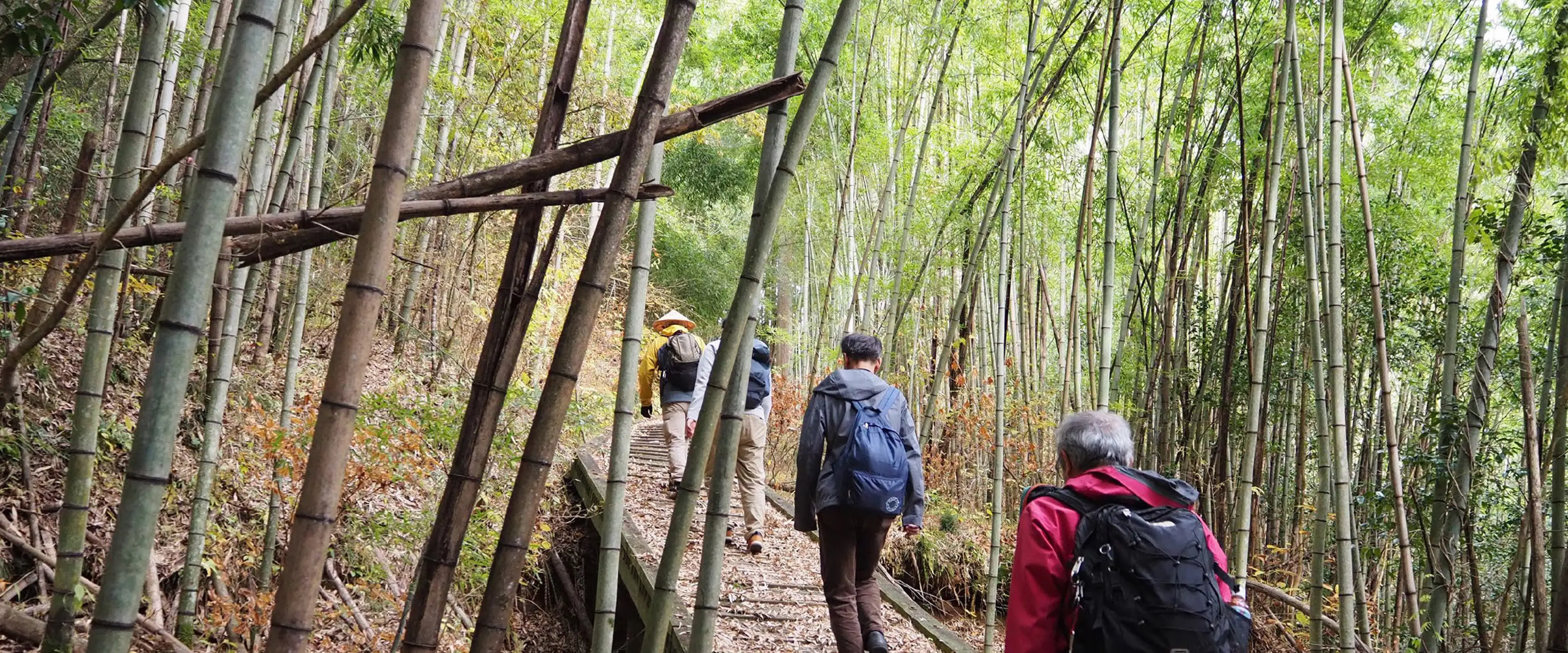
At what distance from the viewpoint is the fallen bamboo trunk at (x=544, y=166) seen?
44.9 inches

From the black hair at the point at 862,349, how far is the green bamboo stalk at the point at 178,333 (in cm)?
234

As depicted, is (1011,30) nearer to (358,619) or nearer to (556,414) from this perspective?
(358,619)

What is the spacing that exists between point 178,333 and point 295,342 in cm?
298

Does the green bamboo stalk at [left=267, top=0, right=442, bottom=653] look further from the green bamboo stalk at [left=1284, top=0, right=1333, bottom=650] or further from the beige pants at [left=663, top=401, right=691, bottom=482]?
the beige pants at [left=663, top=401, right=691, bottom=482]

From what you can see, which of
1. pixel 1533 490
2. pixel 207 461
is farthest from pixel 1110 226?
pixel 207 461

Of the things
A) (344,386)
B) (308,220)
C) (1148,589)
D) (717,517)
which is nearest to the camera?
(344,386)

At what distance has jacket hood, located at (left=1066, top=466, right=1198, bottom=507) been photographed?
176 centimetres

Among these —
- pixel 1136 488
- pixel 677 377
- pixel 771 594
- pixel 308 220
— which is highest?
pixel 308 220

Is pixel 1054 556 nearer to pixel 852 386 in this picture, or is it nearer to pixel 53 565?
pixel 852 386

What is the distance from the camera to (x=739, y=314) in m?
1.39

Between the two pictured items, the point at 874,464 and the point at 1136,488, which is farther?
the point at 874,464

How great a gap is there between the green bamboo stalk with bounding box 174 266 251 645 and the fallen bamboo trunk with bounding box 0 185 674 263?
4.74 ft

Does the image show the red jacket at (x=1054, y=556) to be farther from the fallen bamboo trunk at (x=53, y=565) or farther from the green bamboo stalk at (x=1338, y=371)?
the fallen bamboo trunk at (x=53, y=565)

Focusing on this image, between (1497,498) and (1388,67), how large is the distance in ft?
10.0
